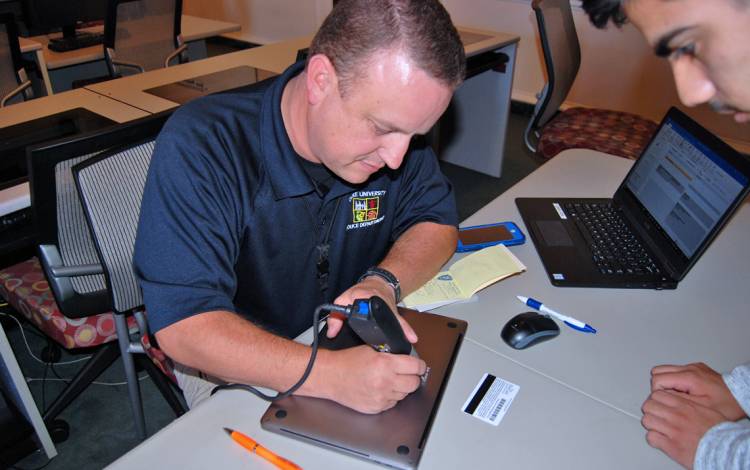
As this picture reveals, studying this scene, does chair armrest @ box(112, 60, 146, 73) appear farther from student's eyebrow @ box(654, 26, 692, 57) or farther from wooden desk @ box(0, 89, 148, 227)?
student's eyebrow @ box(654, 26, 692, 57)

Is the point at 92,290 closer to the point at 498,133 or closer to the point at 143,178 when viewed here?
the point at 143,178

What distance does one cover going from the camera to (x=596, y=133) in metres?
2.49

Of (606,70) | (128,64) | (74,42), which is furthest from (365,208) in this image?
(606,70)

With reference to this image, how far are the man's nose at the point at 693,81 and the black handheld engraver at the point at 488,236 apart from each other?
0.68 m

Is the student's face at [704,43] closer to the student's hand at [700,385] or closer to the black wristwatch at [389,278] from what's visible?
the student's hand at [700,385]

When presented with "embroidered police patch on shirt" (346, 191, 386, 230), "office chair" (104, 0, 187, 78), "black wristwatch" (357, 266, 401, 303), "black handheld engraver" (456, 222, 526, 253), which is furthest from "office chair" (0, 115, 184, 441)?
"office chair" (104, 0, 187, 78)

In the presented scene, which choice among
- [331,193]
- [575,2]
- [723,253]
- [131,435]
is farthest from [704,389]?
[575,2]

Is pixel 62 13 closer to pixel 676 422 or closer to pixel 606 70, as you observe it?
pixel 606 70

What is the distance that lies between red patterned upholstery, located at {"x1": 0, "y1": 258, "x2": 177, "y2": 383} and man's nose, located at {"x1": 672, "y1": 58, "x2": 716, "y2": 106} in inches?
50.0

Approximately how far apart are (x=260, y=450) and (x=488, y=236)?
766mm

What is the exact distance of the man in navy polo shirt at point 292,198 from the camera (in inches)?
35.8

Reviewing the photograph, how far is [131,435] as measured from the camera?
1769 millimetres

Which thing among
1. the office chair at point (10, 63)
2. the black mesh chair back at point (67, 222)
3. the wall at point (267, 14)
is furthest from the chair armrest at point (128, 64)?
the wall at point (267, 14)

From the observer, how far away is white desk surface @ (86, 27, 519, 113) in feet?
7.20
